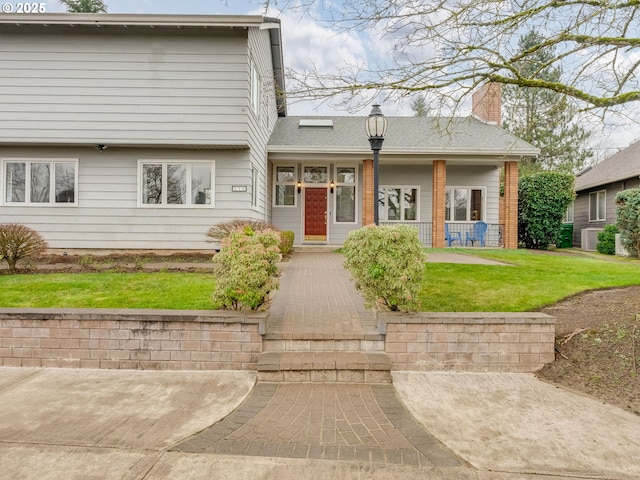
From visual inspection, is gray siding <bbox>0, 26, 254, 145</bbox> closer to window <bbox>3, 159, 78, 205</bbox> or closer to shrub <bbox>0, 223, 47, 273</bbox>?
window <bbox>3, 159, 78, 205</bbox>

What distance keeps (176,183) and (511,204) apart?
37.5 feet

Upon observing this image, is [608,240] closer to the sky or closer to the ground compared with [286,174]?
closer to the ground

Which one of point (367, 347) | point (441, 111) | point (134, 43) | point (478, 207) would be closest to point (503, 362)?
point (367, 347)

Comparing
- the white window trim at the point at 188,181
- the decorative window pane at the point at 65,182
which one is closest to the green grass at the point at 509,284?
the white window trim at the point at 188,181

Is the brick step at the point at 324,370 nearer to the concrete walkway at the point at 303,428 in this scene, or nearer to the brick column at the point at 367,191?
the concrete walkway at the point at 303,428

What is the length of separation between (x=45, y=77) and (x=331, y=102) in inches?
360

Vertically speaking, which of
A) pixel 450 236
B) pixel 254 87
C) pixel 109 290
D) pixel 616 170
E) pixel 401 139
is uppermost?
pixel 254 87

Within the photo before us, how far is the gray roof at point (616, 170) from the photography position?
15.8 m

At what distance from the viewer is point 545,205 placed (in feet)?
48.0

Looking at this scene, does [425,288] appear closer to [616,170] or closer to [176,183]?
[176,183]

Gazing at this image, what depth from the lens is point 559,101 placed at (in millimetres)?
6055

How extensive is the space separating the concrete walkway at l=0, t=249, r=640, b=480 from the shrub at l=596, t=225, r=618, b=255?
43.5 feet

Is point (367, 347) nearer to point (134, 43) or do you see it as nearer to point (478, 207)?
point (134, 43)

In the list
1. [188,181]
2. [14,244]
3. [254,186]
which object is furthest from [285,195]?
[14,244]
